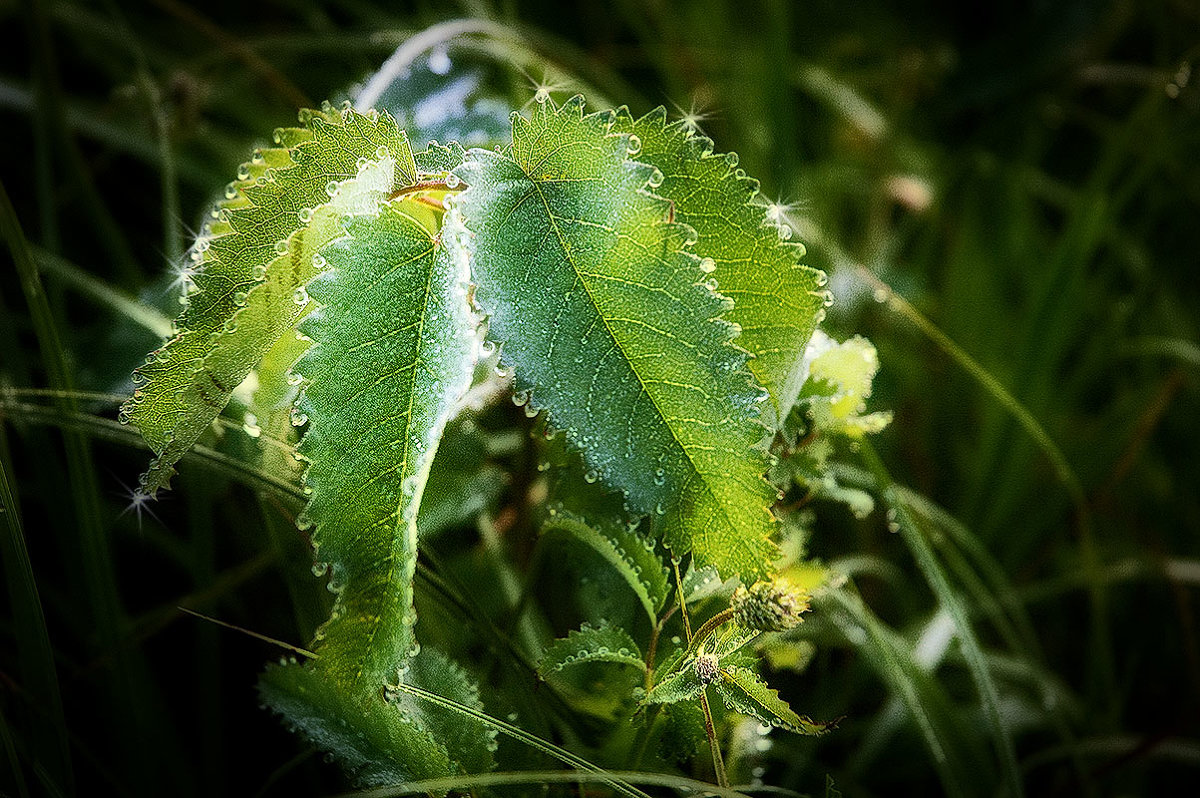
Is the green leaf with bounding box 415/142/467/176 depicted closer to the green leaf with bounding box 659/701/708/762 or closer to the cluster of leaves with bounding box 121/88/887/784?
the cluster of leaves with bounding box 121/88/887/784

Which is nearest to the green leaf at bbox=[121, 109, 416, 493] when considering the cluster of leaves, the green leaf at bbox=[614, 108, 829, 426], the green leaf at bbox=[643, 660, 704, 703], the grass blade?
the cluster of leaves

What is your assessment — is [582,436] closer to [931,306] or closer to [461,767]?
[461,767]

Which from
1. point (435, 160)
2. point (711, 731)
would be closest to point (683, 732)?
point (711, 731)

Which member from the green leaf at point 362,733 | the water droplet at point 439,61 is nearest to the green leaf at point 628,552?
the green leaf at point 362,733

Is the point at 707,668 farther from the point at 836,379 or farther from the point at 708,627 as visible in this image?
the point at 836,379

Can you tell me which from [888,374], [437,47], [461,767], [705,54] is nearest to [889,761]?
[888,374]

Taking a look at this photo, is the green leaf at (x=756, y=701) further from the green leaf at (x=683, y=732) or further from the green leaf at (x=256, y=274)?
the green leaf at (x=256, y=274)
